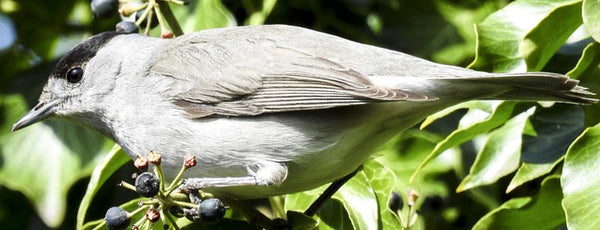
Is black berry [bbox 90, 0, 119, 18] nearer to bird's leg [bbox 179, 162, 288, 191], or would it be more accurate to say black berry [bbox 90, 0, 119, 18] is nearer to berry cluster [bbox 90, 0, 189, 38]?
berry cluster [bbox 90, 0, 189, 38]

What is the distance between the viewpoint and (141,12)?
12.9ft

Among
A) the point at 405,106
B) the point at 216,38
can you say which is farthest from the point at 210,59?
the point at 405,106

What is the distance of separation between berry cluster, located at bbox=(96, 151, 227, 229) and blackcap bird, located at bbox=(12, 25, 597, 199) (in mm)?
93

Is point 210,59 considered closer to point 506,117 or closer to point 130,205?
point 130,205

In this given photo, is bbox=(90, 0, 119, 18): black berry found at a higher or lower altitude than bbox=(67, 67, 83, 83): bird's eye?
higher

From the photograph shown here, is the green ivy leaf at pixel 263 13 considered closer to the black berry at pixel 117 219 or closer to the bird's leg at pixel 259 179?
the bird's leg at pixel 259 179

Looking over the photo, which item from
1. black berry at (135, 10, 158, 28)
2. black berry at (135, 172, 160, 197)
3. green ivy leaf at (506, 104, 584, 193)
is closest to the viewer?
black berry at (135, 172, 160, 197)

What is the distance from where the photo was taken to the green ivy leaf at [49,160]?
3959 mm

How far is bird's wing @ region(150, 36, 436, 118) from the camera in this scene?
323 centimetres

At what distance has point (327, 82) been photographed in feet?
10.6

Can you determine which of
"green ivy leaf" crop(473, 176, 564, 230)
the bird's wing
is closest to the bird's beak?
the bird's wing

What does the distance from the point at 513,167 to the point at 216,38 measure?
1253mm

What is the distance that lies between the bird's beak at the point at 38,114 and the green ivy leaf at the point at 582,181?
2.09 m

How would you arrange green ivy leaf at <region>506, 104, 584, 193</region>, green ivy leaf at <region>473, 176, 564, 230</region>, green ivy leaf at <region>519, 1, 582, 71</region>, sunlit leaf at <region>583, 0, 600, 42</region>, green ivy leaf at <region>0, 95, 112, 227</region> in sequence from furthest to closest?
green ivy leaf at <region>0, 95, 112, 227</region>
green ivy leaf at <region>506, 104, 584, 193</region>
green ivy leaf at <region>473, 176, 564, 230</region>
green ivy leaf at <region>519, 1, 582, 71</region>
sunlit leaf at <region>583, 0, 600, 42</region>
